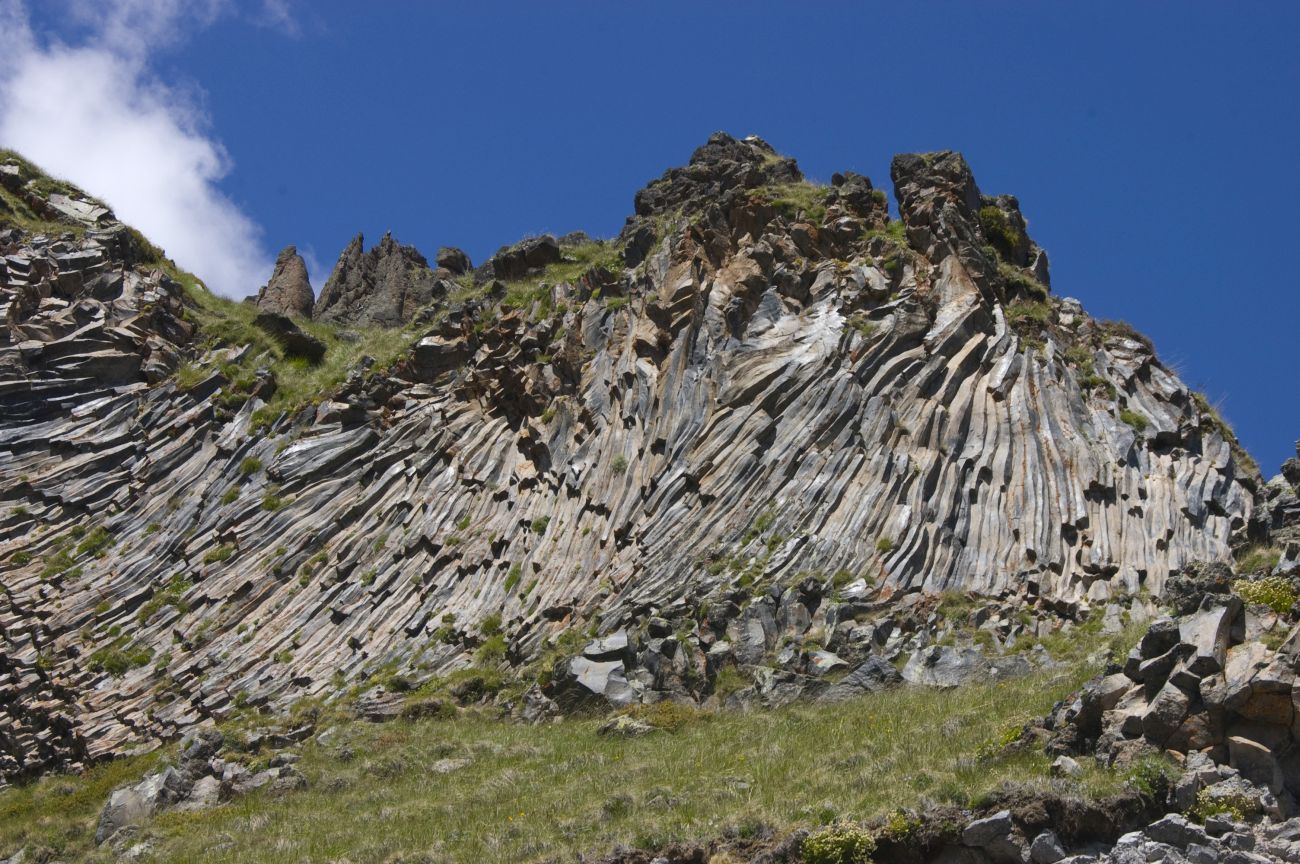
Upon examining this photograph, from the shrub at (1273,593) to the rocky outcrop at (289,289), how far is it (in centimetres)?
4848

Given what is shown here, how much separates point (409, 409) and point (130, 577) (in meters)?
9.91

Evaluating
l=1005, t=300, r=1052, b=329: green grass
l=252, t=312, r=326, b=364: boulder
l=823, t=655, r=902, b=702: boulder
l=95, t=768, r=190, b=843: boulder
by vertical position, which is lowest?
l=95, t=768, r=190, b=843: boulder

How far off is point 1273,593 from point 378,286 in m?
52.4

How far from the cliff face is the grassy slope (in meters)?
4.05

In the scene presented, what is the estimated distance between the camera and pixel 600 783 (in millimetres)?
21609

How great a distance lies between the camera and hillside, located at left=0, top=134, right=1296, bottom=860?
29141mm

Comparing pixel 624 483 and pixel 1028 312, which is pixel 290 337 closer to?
pixel 624 483

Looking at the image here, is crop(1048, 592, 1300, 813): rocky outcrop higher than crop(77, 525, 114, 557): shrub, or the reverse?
crop(77, 525, 114, 557): shrub

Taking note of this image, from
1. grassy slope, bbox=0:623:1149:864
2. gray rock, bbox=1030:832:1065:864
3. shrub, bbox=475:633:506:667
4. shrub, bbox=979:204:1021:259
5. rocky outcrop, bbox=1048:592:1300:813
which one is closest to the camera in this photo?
gray rock, bbox=1030:832:1065:864

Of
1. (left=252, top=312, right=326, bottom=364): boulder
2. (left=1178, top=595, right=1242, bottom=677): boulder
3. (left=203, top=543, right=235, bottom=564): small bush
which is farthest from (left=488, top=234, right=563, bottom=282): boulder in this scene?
(left=1178, top=595, right=1242, bottom=677): boulder

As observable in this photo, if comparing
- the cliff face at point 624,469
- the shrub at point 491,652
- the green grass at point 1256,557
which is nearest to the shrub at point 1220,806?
the green grass at point 1256,557

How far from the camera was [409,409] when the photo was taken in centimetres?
4134

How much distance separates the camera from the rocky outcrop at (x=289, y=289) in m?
60.5

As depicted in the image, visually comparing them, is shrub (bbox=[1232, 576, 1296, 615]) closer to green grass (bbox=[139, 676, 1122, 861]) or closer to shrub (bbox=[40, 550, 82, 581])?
green grass (bbox=[139, 676, 1122, 861])
